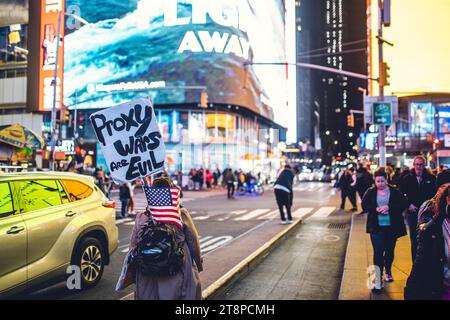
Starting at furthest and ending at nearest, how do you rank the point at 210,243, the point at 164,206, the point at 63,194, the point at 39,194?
1. the point at 210,243
2. the point at 63,194
3. the point at 39,194
4. the point at 164,206

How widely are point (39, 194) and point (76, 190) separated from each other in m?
0.81

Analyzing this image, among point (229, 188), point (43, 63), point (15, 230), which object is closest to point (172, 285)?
point (15, 230)

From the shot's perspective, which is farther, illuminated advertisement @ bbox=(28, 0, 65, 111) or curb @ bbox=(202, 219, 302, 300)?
illuminated advertisement @ bbox=(28, 0, 65, 111)

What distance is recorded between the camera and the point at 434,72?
51344 mm

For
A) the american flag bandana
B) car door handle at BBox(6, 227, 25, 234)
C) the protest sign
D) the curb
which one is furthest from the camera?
the curb

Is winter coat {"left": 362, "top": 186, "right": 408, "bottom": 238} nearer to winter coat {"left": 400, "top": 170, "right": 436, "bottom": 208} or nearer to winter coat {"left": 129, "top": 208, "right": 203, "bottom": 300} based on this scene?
winter coat {"left": 400, "top": 170, "right": 436, "bottom": 208}

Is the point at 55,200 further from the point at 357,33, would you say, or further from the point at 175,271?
the point at 357,33

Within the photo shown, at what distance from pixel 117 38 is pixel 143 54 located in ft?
13.7

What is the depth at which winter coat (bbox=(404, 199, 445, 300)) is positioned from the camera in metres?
3.38

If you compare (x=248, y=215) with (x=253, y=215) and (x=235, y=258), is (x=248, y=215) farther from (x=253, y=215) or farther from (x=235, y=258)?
(x=235, y=258)

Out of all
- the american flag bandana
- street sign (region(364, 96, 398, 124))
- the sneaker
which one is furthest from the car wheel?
street sign (region(364, 96, 398, 124))

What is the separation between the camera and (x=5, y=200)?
558 cm

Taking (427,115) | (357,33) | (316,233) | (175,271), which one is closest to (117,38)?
(427,115)

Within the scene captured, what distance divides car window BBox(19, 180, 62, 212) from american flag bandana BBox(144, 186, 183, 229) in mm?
2458
